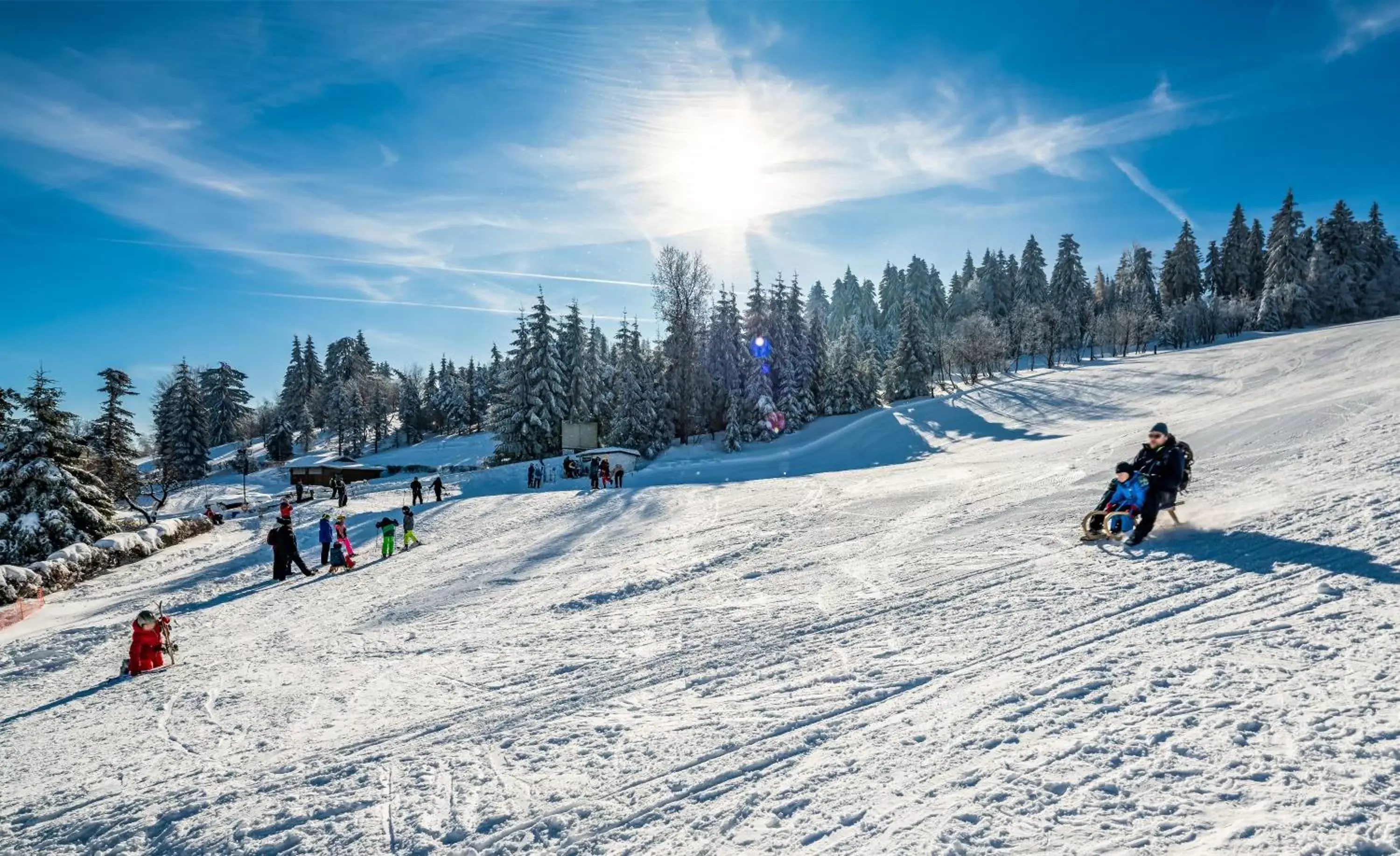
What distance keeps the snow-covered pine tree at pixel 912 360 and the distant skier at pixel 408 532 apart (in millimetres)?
43247


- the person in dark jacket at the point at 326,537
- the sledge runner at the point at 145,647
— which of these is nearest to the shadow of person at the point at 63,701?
the sledge runner at the point at 145,647

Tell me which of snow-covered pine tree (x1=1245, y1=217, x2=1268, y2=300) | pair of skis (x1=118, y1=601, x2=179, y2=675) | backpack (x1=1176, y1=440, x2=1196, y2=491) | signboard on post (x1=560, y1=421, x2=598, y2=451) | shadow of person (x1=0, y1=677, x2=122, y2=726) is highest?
snow-covered pine tree (x1=1245, y1=217, x2=1268, y2=300)

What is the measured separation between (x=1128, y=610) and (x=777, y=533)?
7082mm

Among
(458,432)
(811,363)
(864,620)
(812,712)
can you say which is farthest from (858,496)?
(458,432)

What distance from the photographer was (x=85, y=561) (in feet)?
54.5

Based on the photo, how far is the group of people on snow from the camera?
7.96 metres

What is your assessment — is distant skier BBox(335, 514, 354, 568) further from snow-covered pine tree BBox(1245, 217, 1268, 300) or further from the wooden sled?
snow-covered pine tree BBox(1245, 217, 1268, 300)

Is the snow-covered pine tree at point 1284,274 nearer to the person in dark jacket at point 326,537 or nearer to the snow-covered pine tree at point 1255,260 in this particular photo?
the snow-covered pine tree at point 1255,260

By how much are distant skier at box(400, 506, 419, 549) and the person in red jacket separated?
23.2ft

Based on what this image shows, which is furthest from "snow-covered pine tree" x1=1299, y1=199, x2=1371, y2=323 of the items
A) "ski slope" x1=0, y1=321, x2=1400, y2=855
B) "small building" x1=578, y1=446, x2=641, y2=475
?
"small building" x1=578, y1=446, x2=641, y2=475

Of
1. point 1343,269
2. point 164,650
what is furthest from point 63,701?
point 1343,269

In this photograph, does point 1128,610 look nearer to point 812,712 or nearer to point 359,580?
point 812,712

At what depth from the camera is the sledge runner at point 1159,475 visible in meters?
7.91

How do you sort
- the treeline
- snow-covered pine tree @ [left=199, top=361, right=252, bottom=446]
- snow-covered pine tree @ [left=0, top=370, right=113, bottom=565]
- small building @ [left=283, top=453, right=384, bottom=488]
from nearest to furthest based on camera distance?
snow-covered pine tree @ [left=0, top=370, right=113, bottom=565], the treeline, small building @ [left=283, top=453, right=384, bottom=488], snow-covered pine tree @ [left=199, top=361, right=252, bottom=446]
